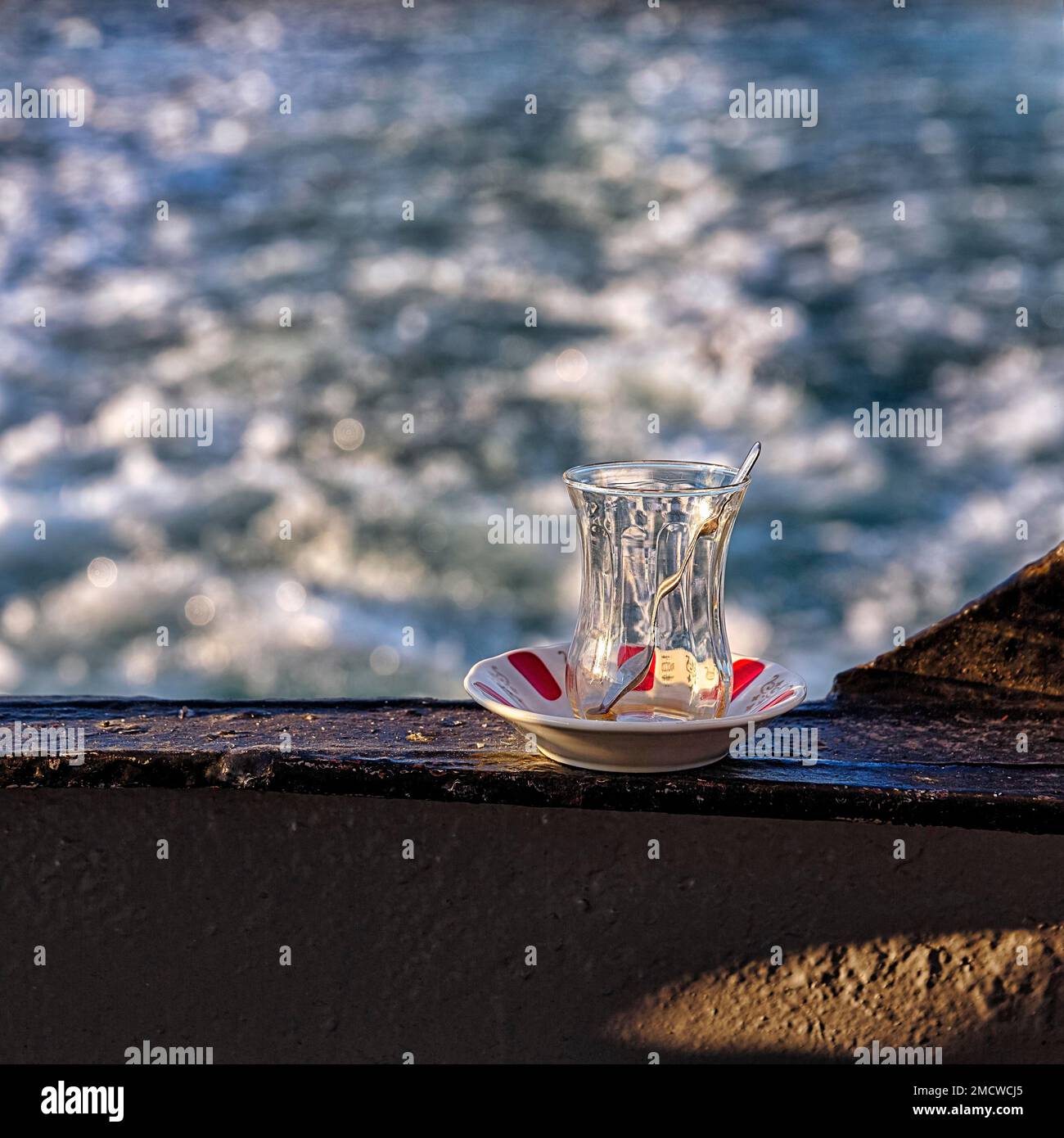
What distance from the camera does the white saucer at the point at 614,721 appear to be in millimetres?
790

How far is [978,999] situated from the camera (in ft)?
2.89

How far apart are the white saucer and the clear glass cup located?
0.03 meters

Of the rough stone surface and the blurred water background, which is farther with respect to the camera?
the blurred water background

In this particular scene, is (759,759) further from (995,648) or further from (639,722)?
(995,648)

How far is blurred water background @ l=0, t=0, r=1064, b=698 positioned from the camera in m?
3.13

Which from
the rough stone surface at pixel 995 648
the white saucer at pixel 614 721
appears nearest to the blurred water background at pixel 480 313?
the rough stone surface at pixel 995 648

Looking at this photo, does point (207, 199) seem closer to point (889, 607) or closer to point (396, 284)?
point (396, 284)

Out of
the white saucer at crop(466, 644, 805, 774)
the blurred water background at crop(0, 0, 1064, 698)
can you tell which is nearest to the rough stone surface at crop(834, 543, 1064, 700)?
the white saucer at crop(466, 644, 805, 774)

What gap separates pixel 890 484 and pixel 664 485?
2426 millimetres

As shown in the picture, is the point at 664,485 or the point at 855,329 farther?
the point at 855,329

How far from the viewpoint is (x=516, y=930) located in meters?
0.90

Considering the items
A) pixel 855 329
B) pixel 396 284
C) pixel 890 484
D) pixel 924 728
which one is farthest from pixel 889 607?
pixel 924 728

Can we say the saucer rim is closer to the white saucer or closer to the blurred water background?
the white saucer

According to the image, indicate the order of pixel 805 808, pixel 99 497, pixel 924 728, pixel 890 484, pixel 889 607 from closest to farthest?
pixel 805 808, pixel 924 728, pixel 889 607, pixel 890 484, pixel 99 497
